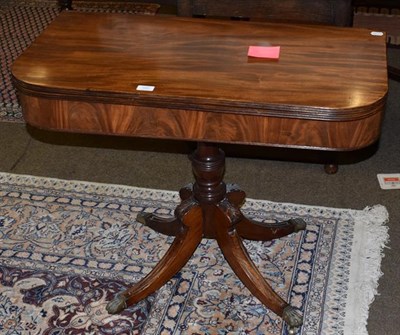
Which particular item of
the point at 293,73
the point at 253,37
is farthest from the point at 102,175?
the point at 293,73

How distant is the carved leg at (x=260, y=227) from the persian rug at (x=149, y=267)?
0.04 m

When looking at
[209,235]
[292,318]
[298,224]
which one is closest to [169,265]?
[209,235]

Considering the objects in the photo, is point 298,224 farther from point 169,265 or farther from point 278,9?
point 278,9

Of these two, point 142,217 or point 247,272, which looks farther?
point 142,217

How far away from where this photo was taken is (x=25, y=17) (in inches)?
167

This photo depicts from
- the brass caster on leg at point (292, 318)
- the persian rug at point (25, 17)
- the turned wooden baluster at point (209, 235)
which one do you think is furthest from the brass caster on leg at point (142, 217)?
the persian rug at point (25, 17)

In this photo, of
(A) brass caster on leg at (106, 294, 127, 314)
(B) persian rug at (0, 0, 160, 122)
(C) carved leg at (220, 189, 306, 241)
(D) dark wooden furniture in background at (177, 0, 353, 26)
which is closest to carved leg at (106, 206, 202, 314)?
(A) brass caster on leg at (106, 294, 127, 314)

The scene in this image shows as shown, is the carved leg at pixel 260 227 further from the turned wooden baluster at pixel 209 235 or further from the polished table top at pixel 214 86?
the polished table top at pixel 214 86

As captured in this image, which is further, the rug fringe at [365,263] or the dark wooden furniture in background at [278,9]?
the dark wooden furniture in background at [278,9]

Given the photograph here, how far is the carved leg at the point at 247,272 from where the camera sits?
2045mm

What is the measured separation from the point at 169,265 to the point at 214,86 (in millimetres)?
680

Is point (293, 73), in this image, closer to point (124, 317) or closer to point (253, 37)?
point (253, 37)

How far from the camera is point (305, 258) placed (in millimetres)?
2336

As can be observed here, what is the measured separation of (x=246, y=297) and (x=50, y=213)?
828 millimetres
